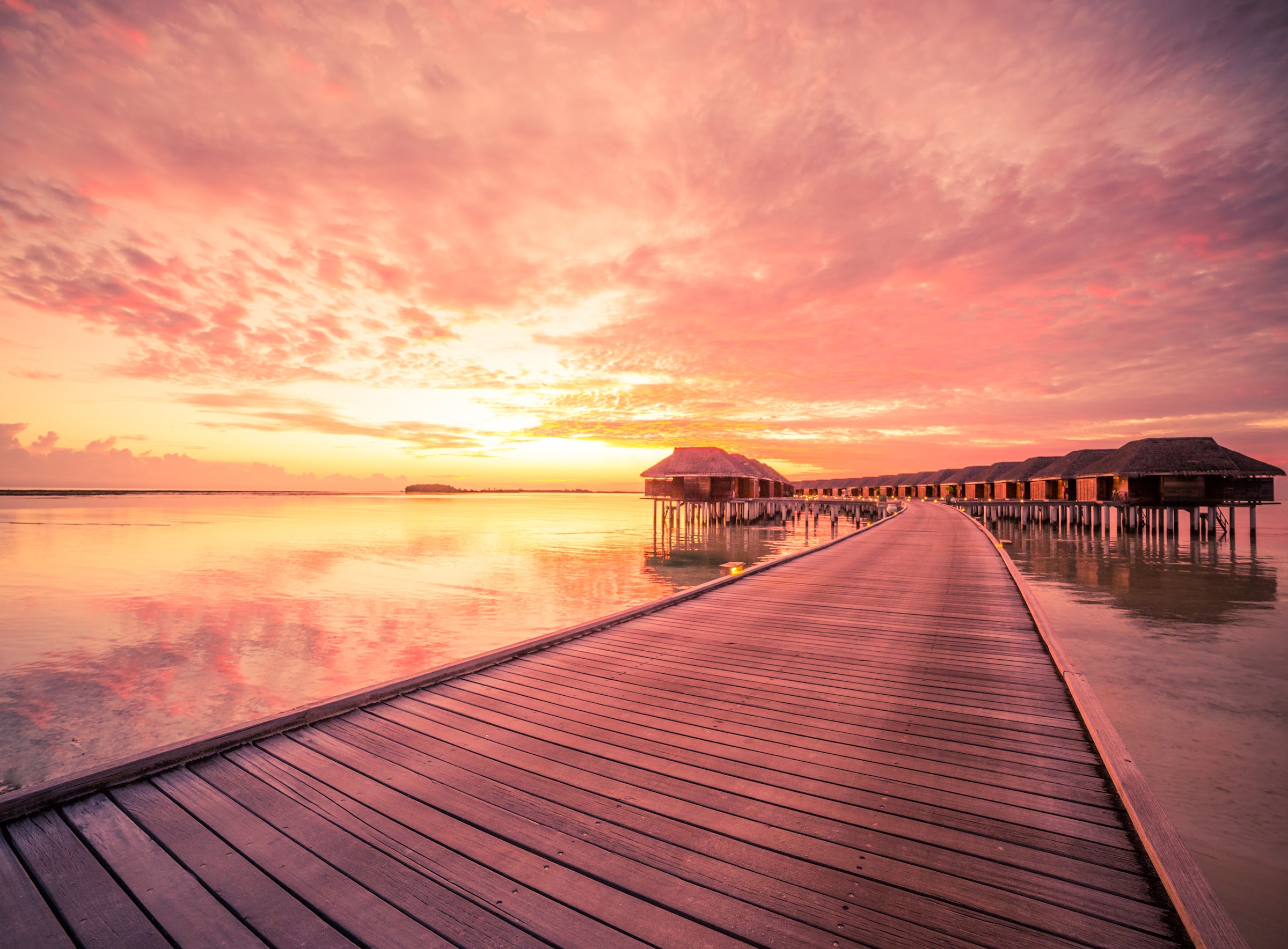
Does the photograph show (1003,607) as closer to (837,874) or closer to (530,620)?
(837,874)

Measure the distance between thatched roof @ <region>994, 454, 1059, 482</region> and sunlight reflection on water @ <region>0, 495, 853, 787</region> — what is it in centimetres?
3199

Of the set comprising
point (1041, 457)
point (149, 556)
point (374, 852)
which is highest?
point (1041, 457)

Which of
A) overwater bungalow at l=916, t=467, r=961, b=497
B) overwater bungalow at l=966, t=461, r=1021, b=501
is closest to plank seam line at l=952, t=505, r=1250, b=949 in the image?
overwater bungalow at l=966, t=461, r=1021, b=501

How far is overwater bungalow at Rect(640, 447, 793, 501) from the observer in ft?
146

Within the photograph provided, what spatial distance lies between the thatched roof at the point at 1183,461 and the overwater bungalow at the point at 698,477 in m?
24.4

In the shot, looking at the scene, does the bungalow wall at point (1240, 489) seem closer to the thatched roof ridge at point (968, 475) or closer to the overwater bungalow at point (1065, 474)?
the overwater bungalow at point (1065, 474)

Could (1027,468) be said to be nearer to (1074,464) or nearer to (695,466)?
(1074,464)

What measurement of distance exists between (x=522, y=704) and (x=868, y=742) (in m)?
2.78

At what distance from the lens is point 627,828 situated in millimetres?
3105

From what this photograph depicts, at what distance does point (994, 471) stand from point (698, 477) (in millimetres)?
39613

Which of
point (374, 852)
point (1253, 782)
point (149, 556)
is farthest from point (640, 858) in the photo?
point (149, 556)

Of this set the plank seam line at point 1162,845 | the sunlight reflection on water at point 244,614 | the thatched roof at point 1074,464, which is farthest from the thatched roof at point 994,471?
the plank seam line at point 1162,845

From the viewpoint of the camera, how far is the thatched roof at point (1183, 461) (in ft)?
101

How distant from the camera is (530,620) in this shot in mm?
15039
